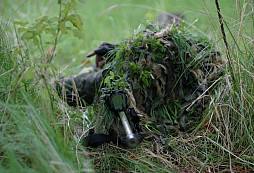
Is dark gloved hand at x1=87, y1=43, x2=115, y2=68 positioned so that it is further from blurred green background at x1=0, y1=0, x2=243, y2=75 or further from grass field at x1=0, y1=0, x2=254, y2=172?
grass field at x1=0, y1=0, x2=254, y2=172

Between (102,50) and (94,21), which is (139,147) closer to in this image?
(102,50)

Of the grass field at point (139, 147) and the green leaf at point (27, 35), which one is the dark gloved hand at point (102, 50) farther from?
the green leaf at point (27, 35)

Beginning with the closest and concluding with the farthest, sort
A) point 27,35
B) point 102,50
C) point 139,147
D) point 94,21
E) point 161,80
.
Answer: point 27,35 → point 139,147 → point 161,80 → point 102,50 → point 94,21

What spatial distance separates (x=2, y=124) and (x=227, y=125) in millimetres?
1425

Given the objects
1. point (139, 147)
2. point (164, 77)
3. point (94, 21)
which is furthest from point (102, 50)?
point (94, 21)

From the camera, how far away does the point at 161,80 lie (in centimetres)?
211

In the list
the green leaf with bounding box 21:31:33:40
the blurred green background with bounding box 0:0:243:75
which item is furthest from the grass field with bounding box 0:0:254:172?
the blurred green background with bounding box 0:0:243:75

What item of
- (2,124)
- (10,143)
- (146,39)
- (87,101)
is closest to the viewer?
(10,143)

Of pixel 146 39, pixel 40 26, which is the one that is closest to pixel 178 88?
pixel 146 39

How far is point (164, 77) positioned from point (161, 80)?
5 cm

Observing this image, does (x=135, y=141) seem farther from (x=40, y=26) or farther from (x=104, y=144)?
(x=40, y=26)

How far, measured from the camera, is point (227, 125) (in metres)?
1.81

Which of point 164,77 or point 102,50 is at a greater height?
point 102,50

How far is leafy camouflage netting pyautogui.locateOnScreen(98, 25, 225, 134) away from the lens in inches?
81.0
